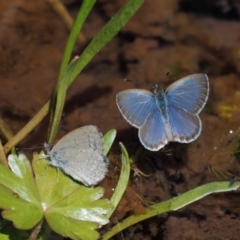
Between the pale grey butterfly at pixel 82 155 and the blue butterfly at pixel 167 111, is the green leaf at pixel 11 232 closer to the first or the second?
the pale grey butterfly at pixel 82 155

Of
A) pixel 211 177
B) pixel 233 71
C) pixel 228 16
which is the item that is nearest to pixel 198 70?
pixel 233 71

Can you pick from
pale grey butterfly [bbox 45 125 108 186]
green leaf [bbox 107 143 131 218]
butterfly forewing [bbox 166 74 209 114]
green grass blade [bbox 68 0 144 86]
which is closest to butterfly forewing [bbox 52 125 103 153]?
pale grey butterfly [bbox 45 125 108 186]

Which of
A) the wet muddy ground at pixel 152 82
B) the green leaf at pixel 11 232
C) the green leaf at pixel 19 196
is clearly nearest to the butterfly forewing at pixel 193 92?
the wet muddy ground at pixel 152 82

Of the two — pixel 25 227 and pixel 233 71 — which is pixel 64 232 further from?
pixel 233 71

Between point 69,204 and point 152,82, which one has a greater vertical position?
point 69,204

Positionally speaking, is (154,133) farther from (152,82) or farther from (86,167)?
(152,82)

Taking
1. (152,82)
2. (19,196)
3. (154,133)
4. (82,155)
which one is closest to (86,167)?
(82,155)

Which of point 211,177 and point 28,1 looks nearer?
point 211,177
